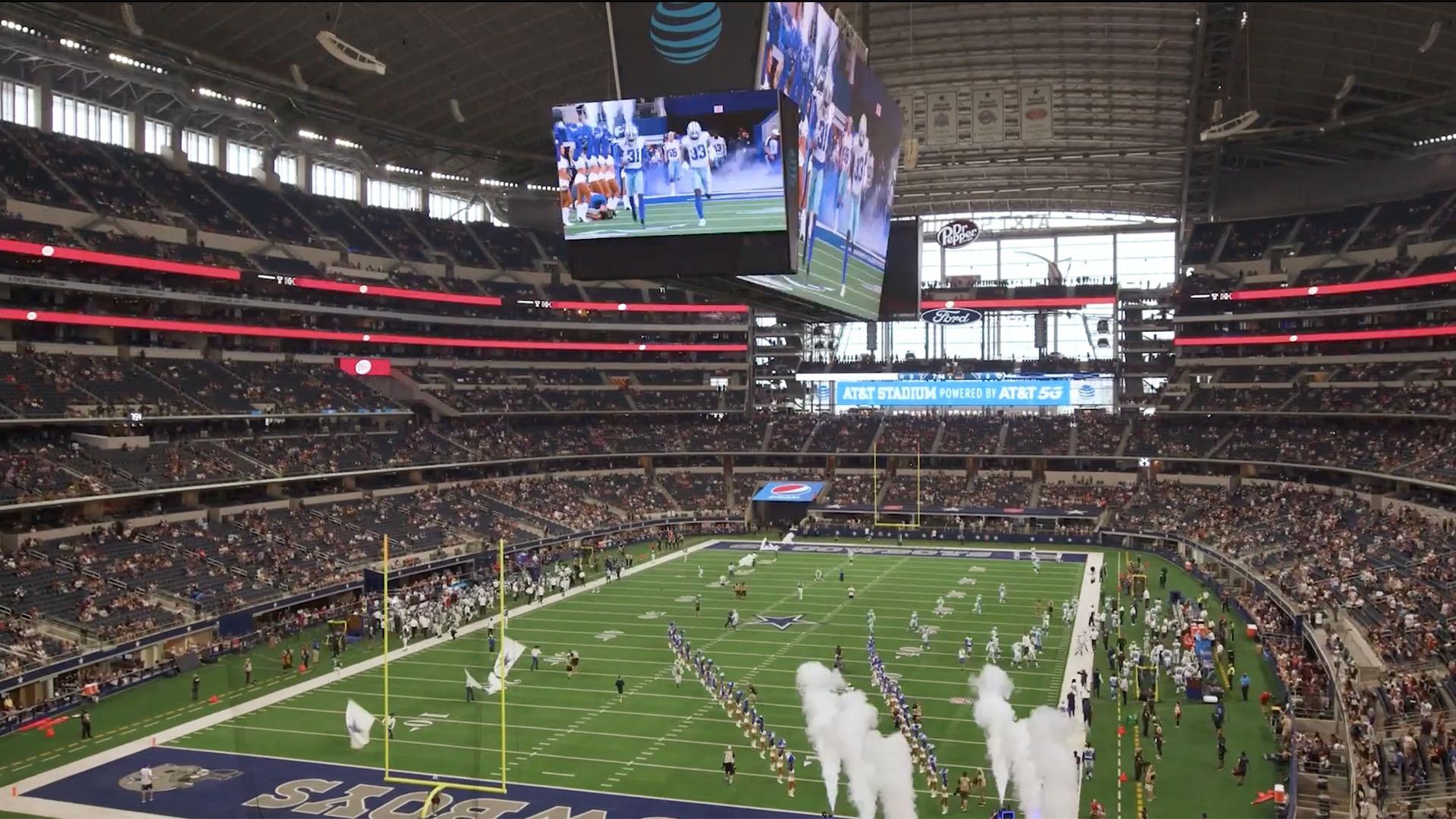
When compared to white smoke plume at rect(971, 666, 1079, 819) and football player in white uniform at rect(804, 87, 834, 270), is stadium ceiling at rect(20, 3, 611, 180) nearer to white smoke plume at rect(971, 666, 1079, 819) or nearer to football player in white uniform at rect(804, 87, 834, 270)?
football player in white uniform at rect(804, 87, 834, 270)

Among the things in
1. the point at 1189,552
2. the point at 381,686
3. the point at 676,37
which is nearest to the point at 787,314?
the point at 676,37

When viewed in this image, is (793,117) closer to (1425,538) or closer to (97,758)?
(97,758)

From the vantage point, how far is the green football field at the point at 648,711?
2234cm

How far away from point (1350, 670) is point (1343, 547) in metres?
14.9

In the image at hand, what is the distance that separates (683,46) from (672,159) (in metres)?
2.46

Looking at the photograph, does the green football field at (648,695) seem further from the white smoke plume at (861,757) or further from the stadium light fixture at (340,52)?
the stadium light fixture at (340,52)

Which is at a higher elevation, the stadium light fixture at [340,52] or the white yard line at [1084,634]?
the stadium light fixture at [340,52]

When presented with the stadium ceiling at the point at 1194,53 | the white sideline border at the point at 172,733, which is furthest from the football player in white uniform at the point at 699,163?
the stadium ceiling at the point at 1194,53

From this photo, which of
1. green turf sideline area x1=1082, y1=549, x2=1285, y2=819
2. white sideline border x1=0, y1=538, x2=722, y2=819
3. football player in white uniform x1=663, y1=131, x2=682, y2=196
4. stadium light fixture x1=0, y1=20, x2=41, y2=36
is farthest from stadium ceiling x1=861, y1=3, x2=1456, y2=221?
stadium light fixture x1=0, y1=20, x2=41, y2=36

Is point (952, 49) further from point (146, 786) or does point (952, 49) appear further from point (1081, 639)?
point (146, 786)

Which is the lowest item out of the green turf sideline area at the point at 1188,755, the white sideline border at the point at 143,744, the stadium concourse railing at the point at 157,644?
the green turf sideline area at the point at 1188,755

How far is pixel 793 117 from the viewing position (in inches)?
727

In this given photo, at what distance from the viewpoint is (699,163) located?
61.5ft

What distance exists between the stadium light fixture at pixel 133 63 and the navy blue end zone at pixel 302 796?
29.4 metres
